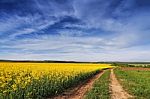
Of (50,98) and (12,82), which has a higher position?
(12,82)

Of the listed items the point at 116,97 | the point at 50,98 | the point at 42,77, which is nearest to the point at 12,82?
the point at 50,98

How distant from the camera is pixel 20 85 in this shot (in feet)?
42.8

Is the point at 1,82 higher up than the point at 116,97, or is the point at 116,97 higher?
the point at 1,82

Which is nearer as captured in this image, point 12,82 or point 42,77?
point 12,82

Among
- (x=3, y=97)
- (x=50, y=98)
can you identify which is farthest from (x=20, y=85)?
(x=50, y=98)

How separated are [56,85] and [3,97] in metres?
6.82

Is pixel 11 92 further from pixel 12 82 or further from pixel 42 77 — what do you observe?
pixel 42 77

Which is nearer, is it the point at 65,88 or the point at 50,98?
the point at 50,98

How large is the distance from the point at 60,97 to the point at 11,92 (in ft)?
14.1

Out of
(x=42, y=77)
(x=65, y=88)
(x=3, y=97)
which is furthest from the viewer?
(x=65, y=88)

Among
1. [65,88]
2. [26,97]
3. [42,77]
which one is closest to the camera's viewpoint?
[26,97]

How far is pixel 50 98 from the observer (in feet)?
49.8

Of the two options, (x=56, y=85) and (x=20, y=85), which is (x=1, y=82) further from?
(x=56, y=85)

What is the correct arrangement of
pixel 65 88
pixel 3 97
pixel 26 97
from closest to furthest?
pixel 3 97 → pixel 26 97 → pixel 65 88
